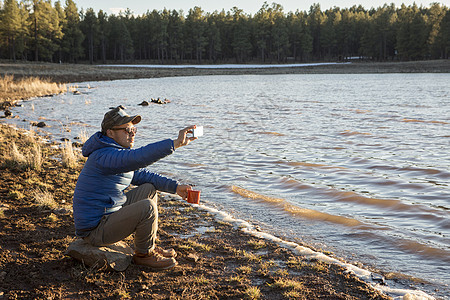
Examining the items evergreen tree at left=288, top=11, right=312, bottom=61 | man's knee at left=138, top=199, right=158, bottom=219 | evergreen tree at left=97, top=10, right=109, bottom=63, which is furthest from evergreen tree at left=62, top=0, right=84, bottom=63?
man's knee at left=138, top=199, right=158, bottom=219

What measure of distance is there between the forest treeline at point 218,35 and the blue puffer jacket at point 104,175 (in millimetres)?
101174

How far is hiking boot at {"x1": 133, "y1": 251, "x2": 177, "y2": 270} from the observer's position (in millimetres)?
5348

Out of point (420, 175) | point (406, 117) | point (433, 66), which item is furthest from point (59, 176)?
point (433, 66)

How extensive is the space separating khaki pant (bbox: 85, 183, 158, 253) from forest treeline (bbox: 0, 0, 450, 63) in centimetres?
10127

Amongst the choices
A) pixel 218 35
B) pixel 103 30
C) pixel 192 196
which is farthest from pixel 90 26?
pixel 192 196

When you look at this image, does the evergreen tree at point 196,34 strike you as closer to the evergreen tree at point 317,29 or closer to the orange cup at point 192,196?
the evergreen tree at point 317,29

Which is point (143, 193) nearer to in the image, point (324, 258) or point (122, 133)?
Result: point (122, 133)

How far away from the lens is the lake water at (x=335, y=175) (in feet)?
22.3

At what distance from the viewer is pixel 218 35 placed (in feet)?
452

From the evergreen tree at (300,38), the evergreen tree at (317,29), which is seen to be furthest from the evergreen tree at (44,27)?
the evergreen tree at (317,29)

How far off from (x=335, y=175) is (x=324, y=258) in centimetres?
551

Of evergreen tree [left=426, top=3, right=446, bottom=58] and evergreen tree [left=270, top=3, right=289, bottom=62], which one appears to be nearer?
evergreen tree [left=426, top=3, right=446, bottom=58]

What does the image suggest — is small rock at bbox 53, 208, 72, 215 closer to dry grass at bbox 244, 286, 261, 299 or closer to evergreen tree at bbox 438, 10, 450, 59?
dry grass at bbox 244, 286, 261, 299

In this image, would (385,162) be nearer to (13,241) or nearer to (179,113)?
(13,241)
